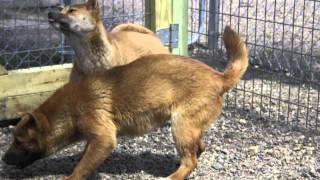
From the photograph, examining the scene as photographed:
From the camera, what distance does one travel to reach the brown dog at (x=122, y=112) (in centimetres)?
447

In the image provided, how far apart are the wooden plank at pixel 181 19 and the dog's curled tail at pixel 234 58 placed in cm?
144

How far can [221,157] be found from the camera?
5.18m

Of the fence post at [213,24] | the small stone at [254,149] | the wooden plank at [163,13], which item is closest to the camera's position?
the small stone at [254,149]

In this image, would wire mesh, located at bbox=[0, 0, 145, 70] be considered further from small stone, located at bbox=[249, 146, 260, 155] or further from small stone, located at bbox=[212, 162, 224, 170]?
small stone, located at bbox=[212, 162, 224, 170]

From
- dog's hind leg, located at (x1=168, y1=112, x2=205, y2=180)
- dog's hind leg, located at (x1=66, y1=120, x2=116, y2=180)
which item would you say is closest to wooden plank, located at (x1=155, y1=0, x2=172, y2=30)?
dog's hind leg, located at (x1=168, y1=112, x2=205, y2=180)

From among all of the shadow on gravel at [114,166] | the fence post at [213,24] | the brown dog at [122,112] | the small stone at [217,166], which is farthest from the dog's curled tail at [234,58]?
the fence post at [213,24]

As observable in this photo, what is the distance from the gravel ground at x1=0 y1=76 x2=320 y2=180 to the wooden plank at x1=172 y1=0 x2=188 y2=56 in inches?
32.7

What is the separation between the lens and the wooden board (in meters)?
5.61

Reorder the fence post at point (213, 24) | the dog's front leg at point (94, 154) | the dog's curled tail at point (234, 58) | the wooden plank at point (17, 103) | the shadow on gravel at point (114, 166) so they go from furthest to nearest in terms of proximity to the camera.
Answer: the fence post at point (213, 24) → the wooden plank at point (17, 103) → the shadow on gravel at point (114, 166) → the dog's curled tail at point (234, 58) → the dog's front leg at point (94, 154)

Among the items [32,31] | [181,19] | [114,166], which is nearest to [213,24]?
[181,19]

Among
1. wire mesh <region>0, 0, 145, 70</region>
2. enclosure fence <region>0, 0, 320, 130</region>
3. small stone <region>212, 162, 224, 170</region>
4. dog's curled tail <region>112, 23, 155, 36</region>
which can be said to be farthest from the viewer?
wire mesh <region>0, 0, 145, 70</region>

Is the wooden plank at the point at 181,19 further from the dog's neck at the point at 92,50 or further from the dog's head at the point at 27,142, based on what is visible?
the dog's head at the point at 27,142

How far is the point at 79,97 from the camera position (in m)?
4.55

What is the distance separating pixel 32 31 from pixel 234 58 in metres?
2.71
